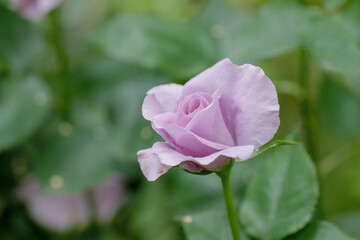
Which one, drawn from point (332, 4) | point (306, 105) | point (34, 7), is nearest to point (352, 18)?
point (332, 4)

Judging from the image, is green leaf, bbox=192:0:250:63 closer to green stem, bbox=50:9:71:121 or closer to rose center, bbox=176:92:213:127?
green stem, bbox=50:9:71:121

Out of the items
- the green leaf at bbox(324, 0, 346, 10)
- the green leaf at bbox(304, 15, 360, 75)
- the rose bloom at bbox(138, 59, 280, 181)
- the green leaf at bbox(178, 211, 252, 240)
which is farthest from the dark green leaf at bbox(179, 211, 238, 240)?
the green leaf at bbox(324, 0, 346, 10)

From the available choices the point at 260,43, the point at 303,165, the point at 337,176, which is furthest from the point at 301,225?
the point at 337,176

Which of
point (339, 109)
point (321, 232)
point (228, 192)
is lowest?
point (339, 109)

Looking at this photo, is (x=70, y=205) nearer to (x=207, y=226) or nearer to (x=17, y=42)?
(x=17, y=42)

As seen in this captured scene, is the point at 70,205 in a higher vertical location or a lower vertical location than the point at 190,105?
lower

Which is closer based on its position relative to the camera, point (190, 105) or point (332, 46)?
point (190, 105)

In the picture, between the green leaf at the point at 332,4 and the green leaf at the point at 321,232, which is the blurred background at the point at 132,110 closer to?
the green leaf at the point at 332,4
